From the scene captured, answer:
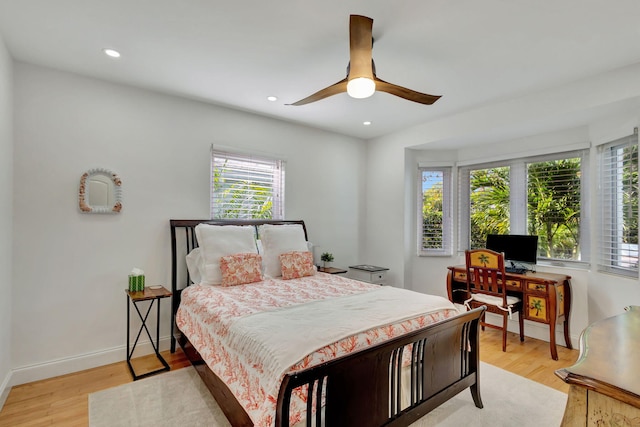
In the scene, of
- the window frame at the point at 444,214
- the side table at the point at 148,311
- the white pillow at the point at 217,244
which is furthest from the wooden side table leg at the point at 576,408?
the window frame at the point at 444,214

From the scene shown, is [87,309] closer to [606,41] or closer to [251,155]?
[251,155]

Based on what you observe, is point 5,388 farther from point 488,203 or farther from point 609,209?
point 609,209

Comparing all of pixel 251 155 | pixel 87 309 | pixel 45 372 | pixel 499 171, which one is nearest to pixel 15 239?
pixel 87 309

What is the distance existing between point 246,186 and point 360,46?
7.71ft

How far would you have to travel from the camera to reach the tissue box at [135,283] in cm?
288

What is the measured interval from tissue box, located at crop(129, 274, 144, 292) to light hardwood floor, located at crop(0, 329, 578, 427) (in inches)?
29.1

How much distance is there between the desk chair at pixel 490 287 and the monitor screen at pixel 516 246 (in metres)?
0.48

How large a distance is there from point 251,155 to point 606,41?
11.2ft

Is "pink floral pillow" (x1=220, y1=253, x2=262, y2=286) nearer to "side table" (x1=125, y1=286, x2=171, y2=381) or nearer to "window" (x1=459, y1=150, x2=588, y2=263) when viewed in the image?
"side table" (x1=125, y1=286, x2=171, y2=381)

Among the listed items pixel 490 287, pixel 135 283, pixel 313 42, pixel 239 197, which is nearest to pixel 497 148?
pixel 490 287

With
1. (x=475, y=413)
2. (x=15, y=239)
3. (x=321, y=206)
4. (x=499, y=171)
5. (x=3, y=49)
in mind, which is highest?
(x=3, y=49)

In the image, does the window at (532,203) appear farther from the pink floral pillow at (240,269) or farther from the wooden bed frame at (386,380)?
the pink floral pillow at (240,269)

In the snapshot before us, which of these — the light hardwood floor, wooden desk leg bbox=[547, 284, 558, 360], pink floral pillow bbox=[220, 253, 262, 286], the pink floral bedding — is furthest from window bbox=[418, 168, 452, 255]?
pink floral pillow bbox=[220, 253, 262, 286]

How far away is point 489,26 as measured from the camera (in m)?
2.12
